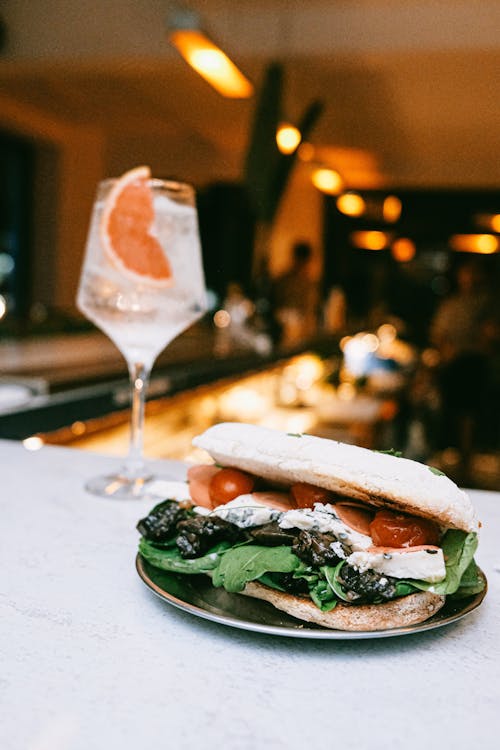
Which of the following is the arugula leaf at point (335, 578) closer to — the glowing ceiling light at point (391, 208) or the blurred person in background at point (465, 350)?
the blurred person in background at point (465, 350)

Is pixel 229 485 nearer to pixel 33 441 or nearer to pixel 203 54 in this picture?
pixel 33 441

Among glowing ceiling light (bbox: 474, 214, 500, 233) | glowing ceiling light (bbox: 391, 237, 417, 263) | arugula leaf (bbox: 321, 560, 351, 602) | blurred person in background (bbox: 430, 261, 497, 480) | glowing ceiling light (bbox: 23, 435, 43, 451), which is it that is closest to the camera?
arugula leaf (bbox: 321, 560, 351, 602)

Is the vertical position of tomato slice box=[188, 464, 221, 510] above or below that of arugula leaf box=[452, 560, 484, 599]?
above

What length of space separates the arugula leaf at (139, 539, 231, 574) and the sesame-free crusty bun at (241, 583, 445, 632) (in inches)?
2.2

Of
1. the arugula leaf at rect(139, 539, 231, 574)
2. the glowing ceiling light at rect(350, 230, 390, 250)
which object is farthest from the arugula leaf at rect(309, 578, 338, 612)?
the glowing ceiling light at rect(350, 230, 390, 250)

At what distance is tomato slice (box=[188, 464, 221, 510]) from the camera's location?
815 millimetres

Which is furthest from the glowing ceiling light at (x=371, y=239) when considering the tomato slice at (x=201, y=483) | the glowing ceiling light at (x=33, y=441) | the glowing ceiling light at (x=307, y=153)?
the tomato slice at (x=201, y=483)

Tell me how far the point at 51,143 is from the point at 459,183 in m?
5.90

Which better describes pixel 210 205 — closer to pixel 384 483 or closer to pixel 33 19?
pixel 33 19

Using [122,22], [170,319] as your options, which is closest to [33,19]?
[122,22]

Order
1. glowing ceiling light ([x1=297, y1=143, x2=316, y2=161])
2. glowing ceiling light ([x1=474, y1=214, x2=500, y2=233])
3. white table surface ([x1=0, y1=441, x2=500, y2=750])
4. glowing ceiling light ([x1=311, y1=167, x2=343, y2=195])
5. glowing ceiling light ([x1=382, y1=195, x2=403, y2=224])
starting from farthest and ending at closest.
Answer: glowing ceiling light ([x1=474, y1=214, x2=500, y2=233]), glowing ceiling light ([x1=382, y1=195, x2=403, y2=224]), glowing ceiling light ([x1=311, y1=167, x2=343, y2=195]), glowing ceiling light ([x1=297, y1=143, x2=316, y2=161]), white table surface ([x1=0, y1=441, x2=500, y2=750])

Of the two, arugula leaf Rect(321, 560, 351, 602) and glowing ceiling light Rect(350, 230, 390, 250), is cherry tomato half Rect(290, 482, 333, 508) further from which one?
glowing ceiling light Rect(350, 230, 390, 250)

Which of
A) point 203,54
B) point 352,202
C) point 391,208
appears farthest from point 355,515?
point 391,208

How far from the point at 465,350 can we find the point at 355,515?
6.36 meters
